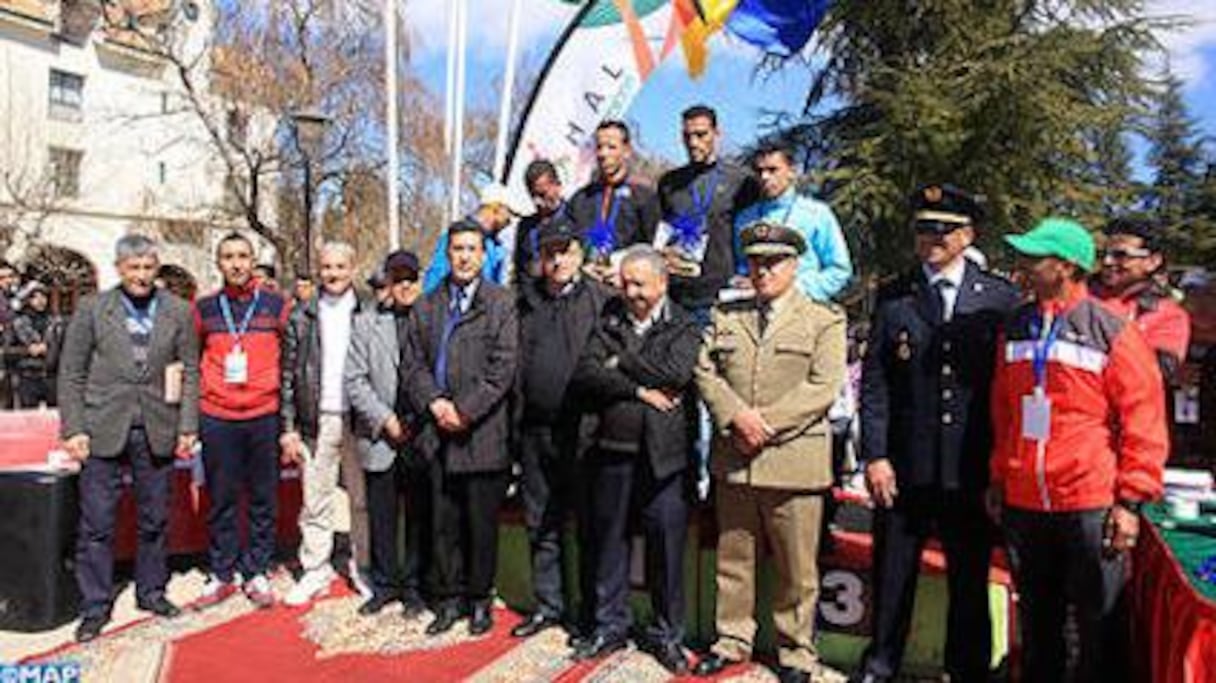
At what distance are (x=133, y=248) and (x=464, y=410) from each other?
1.75 m

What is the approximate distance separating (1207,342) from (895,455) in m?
3.42

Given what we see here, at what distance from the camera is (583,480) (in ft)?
14.3

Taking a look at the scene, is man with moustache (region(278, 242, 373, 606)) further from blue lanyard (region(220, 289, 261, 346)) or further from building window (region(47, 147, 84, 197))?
building window (region(47, 147, 84, 197))

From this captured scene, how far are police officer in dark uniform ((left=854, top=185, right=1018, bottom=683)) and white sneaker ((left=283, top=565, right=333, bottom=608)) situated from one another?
285cm

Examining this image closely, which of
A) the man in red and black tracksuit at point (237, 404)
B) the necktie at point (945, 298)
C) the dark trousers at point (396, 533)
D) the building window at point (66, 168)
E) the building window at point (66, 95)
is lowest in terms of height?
the dark trousers at point (396, 533)

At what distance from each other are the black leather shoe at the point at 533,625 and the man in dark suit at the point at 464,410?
0.56ft

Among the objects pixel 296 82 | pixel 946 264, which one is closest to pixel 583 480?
pixel 946 264

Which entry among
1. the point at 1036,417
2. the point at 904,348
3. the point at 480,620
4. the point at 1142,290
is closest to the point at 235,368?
the point at 480,620

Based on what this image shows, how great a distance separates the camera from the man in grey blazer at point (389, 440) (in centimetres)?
478

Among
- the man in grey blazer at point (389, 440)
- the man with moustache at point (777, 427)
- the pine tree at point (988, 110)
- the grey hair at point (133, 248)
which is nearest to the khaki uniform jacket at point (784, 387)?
the man with moustache at point (777, 427)

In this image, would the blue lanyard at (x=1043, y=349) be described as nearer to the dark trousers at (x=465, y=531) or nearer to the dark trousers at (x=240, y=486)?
the dark trousers at (x=465, y=531)

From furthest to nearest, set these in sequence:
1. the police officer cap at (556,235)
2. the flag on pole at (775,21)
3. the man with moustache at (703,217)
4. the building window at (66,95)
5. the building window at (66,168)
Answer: the building window at (66,95) → the building window at (66,168) → the flag on pole at (775,21) → the man with moustache at (703,217) → the police officer cap at (556,235)

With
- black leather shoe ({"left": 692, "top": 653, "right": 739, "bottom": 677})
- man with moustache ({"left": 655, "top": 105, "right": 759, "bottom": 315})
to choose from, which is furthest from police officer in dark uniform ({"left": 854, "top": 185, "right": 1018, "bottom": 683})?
man with moustache ({"left": 655, "top": 105, "right": 759, "bottom": 315})

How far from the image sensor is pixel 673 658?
4.12m
